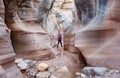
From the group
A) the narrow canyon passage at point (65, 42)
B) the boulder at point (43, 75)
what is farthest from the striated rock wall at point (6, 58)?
the boulder at point (43, 75)

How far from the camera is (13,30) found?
944 centimetres

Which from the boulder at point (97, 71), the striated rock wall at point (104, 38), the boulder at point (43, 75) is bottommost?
the boulder at point (43, 75)

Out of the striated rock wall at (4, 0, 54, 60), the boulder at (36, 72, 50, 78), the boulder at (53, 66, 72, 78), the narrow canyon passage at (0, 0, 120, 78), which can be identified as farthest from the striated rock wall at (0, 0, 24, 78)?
the striated rock wall at (4, 0, 54, 60)

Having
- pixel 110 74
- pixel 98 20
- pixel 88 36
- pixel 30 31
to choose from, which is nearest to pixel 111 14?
pixel 98 20

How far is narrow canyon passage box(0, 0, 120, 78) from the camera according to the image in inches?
246

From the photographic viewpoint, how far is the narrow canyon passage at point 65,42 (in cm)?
625

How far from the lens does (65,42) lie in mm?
13000

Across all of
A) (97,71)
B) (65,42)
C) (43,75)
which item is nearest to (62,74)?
(43,75)

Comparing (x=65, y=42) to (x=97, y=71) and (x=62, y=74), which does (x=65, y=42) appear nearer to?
(x=62, y=74)

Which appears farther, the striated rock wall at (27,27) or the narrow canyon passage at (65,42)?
the striated rock wall at (27,27)

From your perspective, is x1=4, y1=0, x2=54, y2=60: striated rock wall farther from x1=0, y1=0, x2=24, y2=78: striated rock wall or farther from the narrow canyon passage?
x1=0, y1=0, x2=24, y2=78: striated rock wall

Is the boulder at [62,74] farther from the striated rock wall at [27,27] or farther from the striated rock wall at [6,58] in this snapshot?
the striated rock wall at [27,27]

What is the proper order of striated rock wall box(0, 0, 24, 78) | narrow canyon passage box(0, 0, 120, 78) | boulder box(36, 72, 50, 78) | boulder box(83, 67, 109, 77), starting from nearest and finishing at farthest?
striated rock wall box(0, 0, 24, 78), narrow canyon passage box(0, 0, 120, 78), boulder box(83, 67, 109, 77), boulder box(36, 72, 50, 78)

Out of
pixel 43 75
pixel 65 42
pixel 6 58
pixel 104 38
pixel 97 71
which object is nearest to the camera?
pixel 6 58
